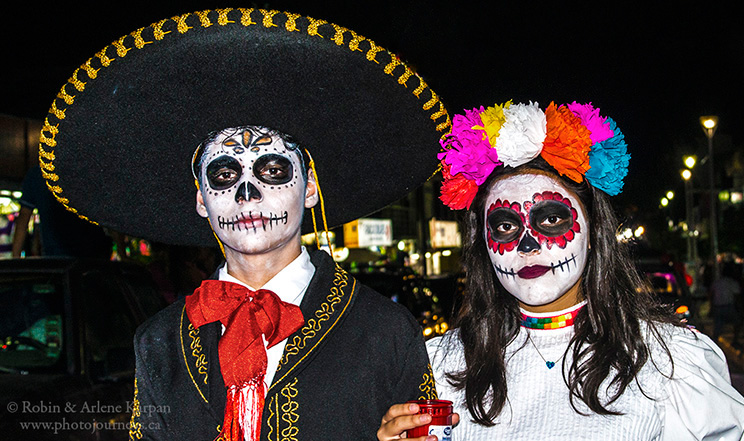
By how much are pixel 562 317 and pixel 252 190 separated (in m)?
1.33

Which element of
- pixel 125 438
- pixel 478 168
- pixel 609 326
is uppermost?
pixel 478 168

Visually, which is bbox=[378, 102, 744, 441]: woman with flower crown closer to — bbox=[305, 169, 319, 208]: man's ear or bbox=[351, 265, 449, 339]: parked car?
bbox=[305, 169, 319, 208]: man's ear

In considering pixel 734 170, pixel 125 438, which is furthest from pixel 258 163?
pixel 734 170

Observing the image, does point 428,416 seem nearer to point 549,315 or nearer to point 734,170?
point 549,315

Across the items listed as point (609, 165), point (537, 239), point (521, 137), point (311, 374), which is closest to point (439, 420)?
point (311, 374)

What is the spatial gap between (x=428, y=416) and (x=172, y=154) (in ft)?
5.01

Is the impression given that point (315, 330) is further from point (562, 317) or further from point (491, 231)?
point (562, 317)

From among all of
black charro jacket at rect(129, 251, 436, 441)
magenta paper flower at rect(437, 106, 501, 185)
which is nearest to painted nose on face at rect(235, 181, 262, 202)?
black charro jacket at rect(129, 251, 436, 441)

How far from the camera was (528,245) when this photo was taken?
8.75 feet

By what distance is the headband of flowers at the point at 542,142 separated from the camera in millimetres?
2695

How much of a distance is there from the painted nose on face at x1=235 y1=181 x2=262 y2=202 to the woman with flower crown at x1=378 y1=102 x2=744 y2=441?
81 centimetres

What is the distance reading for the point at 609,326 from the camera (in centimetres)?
269

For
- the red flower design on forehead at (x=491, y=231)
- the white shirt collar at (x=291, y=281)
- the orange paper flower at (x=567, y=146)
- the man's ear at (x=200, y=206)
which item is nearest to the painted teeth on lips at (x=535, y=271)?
the red flower design on forehead at (x=491, y=231)

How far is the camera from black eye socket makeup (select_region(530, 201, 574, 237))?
2.68 meters
